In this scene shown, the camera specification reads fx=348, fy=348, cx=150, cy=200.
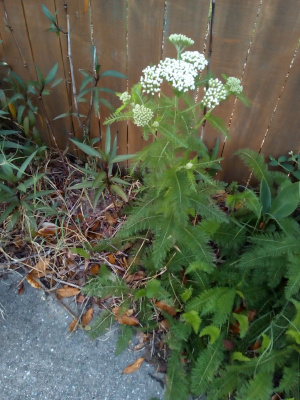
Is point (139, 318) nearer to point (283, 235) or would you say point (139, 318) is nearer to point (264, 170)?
point (283, 235)

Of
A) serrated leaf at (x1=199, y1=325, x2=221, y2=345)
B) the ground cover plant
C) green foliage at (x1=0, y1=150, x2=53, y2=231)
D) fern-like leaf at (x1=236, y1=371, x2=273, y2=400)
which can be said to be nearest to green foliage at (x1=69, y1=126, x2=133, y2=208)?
the ground cover plant

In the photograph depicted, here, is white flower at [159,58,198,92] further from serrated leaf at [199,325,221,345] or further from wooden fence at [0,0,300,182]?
serrated leaf at [199,325,221,345]

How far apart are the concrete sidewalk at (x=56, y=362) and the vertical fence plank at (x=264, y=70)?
1.63 meters

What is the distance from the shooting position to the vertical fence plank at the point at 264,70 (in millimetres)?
1945

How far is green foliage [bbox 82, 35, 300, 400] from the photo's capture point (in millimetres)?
1765

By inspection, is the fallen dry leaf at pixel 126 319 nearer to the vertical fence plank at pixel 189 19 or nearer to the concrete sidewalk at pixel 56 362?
the concrete sidewalk at pixel 56 362

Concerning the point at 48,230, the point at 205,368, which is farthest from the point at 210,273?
the point at 48,230

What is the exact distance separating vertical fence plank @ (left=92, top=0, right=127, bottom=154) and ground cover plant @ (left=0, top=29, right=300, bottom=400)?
29 centimetres

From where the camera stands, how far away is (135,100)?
1670 millimetres

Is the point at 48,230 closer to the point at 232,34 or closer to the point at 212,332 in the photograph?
the point at 212,332

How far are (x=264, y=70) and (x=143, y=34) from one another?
787mm

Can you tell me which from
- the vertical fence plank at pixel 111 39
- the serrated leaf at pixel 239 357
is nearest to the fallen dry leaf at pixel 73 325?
the serrated leaf at pixel 239 357

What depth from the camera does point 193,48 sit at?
2.15 m

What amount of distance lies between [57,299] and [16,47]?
5.84 feet
